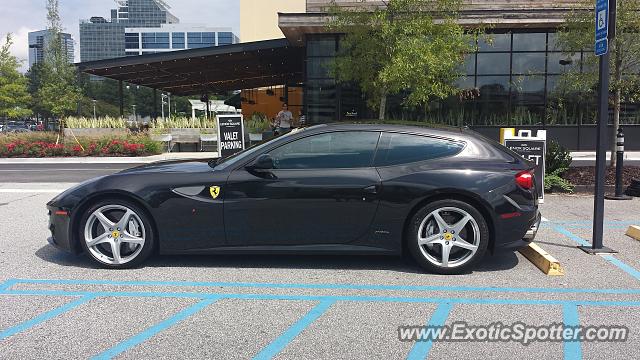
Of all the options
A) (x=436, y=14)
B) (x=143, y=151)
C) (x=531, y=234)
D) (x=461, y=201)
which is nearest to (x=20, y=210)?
(x=461, y=201)

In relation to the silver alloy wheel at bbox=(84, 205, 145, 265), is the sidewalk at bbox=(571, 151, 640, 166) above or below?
above

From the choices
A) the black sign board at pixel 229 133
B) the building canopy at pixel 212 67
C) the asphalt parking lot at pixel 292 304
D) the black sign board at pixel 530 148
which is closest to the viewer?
the asphalt parking lot at pixel 292 304

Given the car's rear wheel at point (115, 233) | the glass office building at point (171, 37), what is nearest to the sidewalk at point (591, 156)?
the car's rear wheel at point (115, 233)

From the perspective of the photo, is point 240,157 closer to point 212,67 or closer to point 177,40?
point 212,67

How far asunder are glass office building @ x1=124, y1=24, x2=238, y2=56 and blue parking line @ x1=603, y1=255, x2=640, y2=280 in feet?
477

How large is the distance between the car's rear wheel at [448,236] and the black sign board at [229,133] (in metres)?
8.43

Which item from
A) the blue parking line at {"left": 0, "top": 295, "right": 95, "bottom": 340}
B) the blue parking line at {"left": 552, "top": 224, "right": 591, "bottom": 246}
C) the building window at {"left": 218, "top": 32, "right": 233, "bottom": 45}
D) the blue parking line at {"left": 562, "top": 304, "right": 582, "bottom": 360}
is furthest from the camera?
the building window at {"left": 218, "top": 32, "right": 233, "bottom": 45}

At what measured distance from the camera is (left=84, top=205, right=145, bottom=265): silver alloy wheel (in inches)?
203

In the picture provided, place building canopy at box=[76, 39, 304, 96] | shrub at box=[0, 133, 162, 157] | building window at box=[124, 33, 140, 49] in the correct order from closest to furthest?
shrub at box=[0, 133, 162, 157] → building canopy at box=[76, 39, 304, 96] → building window at box=[124, 33, 140, 49]

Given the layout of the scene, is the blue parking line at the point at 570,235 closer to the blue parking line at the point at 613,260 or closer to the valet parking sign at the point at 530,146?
the blue parking line at the point at 613,260

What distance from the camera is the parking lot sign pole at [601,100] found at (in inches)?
221

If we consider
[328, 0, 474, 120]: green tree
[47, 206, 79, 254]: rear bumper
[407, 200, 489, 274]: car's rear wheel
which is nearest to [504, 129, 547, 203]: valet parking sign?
[407, 200, 489, 274]: car's rear wheel

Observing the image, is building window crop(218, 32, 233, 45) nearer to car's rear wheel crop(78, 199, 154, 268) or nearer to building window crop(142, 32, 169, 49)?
building window crop(142, 32, 169, 49)

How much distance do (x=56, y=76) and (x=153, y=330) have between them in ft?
125
